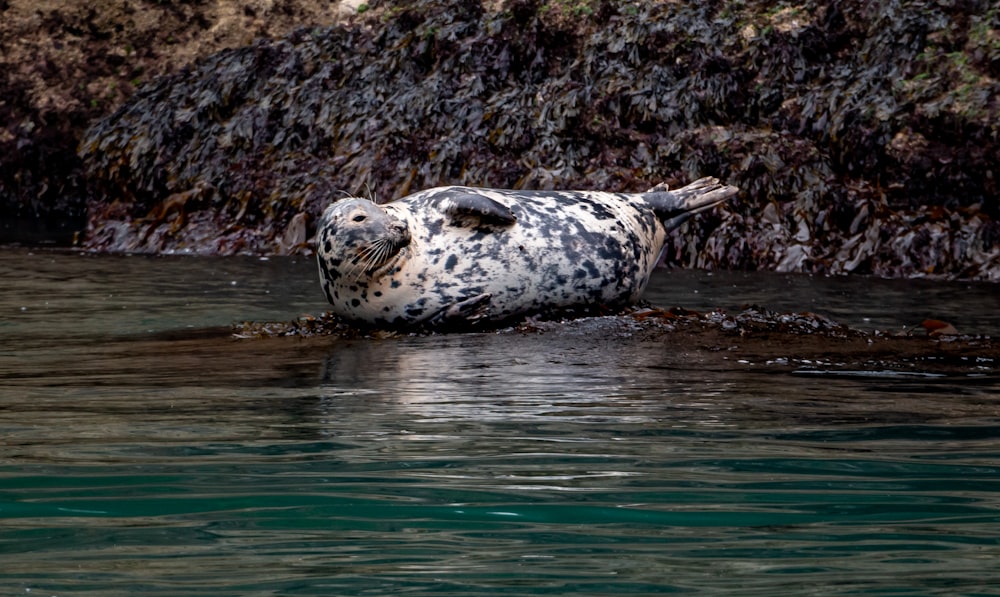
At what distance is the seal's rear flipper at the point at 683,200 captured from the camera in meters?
8.18

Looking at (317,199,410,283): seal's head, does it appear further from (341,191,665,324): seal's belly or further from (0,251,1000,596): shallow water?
(0,251,1000,596): shallow water

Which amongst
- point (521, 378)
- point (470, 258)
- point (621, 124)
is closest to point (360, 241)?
point (470, 258)

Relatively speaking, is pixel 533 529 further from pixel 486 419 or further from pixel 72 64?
pixel 72 64

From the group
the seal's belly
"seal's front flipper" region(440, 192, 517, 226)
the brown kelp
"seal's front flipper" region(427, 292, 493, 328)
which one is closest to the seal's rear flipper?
the seal's belly

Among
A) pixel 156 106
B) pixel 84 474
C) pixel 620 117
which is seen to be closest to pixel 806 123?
pixel 620 117

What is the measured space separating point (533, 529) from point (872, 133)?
1027cm

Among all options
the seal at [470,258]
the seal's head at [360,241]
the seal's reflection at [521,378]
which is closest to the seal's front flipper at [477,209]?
the seal at [470,258]

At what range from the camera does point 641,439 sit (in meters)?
3.41

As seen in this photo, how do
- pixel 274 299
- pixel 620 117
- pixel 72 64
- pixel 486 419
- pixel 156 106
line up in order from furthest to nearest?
pixel 72 64, pixel 156 106, pixel 620 117, pixel 274 299, pixel 486 419

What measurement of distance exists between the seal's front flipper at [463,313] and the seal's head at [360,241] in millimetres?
368

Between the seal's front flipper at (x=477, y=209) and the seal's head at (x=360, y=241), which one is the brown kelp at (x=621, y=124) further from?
the seal's head at (x=360, y=241)

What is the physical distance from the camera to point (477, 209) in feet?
22.7

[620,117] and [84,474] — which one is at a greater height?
[620,117]

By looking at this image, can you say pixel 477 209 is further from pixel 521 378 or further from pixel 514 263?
pixel 521 378
